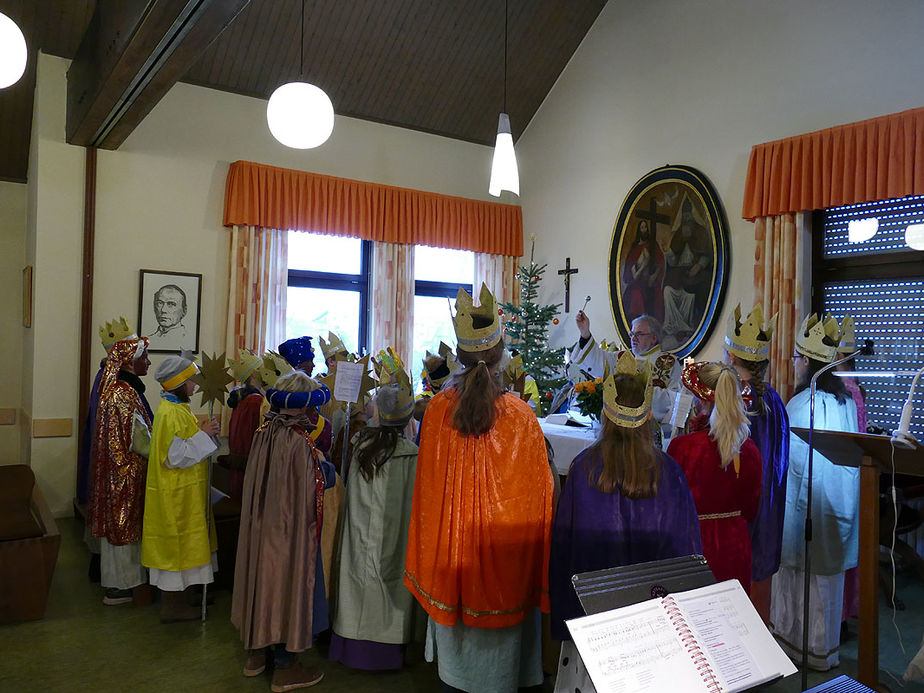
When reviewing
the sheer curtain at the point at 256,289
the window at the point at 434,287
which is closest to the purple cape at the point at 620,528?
the sheer curtain at the point at 256,289

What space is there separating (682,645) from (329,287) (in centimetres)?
616

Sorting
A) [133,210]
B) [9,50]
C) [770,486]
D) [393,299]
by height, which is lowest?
[770,486]

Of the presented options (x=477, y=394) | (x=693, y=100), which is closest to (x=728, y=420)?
(x=477, y=394)

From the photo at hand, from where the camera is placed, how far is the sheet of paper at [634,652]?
1234mm

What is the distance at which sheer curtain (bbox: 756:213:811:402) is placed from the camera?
4.98 m

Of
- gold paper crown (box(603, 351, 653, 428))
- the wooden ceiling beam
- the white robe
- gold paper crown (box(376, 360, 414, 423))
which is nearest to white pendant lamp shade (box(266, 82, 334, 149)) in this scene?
the wooden ceiling beam

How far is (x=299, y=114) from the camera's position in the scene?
324 centimetres

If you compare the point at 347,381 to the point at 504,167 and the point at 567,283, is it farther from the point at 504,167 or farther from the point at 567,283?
the point at 567,283

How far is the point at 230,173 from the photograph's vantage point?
6.31 m

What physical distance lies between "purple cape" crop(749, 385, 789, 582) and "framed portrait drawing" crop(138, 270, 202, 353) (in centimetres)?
498

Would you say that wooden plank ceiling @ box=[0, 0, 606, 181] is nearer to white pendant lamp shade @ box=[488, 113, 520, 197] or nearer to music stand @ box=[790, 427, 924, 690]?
white pendant lamp shade @ box=[488, 113, 520, 197]

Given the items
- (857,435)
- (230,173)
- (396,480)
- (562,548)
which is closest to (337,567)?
(396,480)

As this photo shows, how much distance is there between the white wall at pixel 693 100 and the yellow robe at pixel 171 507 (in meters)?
4.35

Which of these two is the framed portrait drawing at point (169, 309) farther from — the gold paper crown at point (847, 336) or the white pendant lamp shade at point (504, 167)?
the gold paper crown at point (847, 336)
